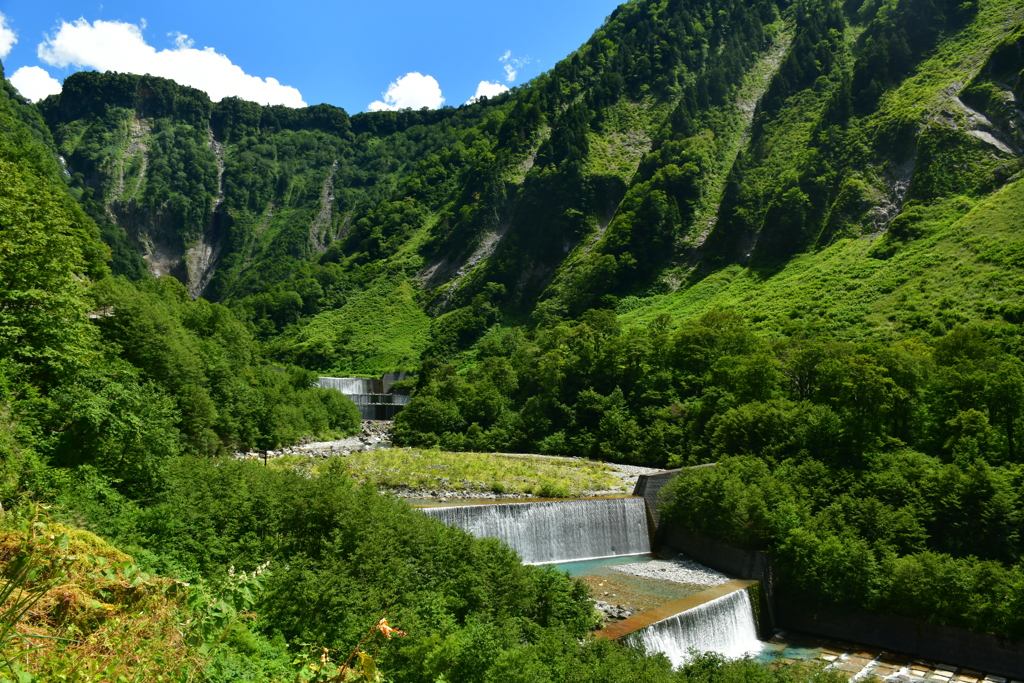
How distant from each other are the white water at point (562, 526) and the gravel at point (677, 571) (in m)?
1.78

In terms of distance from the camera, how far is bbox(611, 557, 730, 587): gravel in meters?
27.4

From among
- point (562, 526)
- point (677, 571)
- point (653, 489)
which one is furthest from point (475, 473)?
point (677, 571)

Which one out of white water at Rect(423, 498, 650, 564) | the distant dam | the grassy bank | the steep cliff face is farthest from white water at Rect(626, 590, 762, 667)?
the steep cliff face

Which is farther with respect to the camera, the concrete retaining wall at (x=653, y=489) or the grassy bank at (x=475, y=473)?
the grassy bank at (x=475, y=473)

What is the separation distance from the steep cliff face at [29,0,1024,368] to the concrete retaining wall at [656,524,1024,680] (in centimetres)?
5354

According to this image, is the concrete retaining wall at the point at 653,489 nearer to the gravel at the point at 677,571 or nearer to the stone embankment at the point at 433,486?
the stone embankment at the point at 433,486

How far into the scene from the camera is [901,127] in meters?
81.1

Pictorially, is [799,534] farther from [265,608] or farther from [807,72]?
[807,72]

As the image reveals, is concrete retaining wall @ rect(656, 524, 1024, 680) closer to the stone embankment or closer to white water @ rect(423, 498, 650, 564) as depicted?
white water @ rect(423, 498, 650, 564)

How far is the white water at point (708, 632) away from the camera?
63.8ft

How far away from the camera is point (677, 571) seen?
28.8 metres

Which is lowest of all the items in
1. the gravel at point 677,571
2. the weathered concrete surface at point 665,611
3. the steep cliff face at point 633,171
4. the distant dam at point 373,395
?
the gravel at point 677,571

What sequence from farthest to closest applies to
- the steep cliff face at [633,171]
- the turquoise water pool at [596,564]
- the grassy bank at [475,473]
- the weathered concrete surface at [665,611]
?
the steep cliff face at [633,171]
the grassy bank at [475,473]
the turquoise water pool at [596,564]
the weathered concrete surface at [665,611]

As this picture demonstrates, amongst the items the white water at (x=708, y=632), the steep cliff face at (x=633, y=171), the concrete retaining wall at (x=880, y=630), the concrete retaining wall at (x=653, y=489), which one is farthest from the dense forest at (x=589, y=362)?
the white water at (x=708, y=632)
